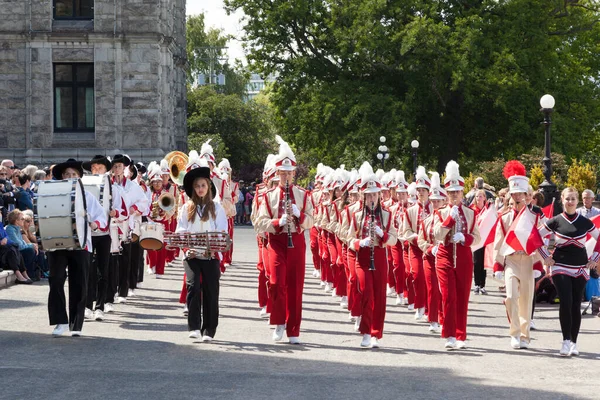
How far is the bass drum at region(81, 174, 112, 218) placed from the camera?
14.3 m

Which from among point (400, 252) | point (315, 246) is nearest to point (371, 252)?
point (400, 252)

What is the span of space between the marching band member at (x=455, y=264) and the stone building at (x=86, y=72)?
25.5 m

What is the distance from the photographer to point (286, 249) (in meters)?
13.1

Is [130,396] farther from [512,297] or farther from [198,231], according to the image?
[512,297]

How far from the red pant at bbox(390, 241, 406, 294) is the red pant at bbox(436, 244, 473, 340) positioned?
4292mm

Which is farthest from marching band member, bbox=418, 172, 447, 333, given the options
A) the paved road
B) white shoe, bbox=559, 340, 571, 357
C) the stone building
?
the stone building

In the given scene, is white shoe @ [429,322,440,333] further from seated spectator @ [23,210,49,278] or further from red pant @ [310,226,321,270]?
seated spectator @ [23,210,49,278]

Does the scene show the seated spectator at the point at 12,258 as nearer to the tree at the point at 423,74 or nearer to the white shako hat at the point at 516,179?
the white shako hat at the point at 516,179

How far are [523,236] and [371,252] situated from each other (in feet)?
5.61

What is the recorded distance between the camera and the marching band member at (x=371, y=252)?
502 inches

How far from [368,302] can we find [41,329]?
157 inches

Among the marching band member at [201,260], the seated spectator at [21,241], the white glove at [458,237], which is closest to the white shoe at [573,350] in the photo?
the white glove at [458,237]

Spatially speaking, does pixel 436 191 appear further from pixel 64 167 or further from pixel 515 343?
pixel 64 167

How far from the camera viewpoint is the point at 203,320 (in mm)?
12891
